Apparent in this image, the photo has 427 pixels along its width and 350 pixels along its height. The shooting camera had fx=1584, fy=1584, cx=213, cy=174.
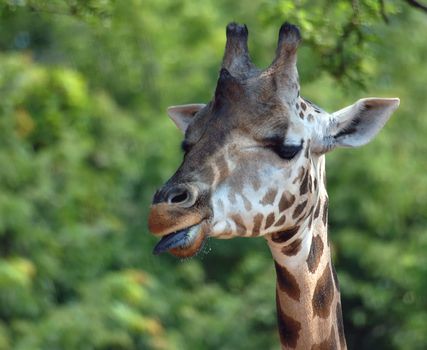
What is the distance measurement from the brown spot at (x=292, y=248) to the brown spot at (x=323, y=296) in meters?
0.17

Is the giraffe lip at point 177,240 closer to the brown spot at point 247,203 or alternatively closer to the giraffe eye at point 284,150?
the brown spot at point 247,203

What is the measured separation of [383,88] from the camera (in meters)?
19.1

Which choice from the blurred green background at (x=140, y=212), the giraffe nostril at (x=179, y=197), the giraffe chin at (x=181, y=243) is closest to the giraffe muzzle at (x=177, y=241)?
the giraffe chin at (x=181, y=243)

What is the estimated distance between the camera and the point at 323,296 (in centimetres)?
659

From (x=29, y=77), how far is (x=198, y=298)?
10.3 ft

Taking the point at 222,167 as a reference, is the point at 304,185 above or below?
below

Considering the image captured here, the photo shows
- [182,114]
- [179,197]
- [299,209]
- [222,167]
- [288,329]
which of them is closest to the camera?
[179,197]

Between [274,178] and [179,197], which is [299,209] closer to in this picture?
[274,178]

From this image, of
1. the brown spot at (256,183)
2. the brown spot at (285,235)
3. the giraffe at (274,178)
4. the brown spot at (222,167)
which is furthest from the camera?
the brown spot at (285,235)

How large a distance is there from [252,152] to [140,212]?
13.0 meters

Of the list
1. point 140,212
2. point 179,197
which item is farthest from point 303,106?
point 140,212

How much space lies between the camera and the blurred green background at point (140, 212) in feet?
51.7

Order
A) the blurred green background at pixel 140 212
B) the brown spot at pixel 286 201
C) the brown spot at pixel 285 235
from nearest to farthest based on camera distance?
the brown spot at pixel 286 201
the brown spot at pixel 285 235
the blurred green background at pixel 140 212

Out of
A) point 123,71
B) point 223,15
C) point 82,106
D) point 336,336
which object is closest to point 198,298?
point 82,106
